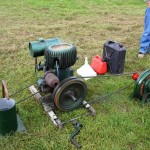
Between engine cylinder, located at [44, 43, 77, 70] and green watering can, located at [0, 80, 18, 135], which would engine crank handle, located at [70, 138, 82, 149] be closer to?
green watering can, located at [0, 80, 18, 135]

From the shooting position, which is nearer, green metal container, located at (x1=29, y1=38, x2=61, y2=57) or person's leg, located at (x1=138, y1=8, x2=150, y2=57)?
green metal container, located at (x1=29, y1=38, x2=61, y2=57)

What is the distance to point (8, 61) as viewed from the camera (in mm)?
5293

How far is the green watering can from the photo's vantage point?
3096 millimetres

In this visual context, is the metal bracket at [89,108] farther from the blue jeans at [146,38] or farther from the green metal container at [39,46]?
the blue jeans at [146,38]

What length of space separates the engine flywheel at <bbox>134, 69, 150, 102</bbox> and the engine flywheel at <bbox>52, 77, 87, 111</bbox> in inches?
29.1

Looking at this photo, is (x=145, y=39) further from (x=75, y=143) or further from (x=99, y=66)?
(x=75, y=143)

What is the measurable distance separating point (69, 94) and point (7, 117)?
0.93m

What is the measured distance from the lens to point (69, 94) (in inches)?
146

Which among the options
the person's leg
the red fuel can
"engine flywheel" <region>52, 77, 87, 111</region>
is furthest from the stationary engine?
the person's leg

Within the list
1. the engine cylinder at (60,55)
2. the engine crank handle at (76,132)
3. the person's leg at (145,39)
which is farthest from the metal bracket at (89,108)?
the person's leg at (145,39)

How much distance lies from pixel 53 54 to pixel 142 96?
4.73ft

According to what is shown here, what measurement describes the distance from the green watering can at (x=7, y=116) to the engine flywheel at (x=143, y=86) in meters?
1.70

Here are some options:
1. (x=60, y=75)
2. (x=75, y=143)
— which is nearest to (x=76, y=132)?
(x=75, y=143)

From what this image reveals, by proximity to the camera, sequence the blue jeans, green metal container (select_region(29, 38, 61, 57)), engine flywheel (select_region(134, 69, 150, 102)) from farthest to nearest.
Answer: the blue jeans < engine flywheel (select_region(134, 69, 150, 102)) < green metal container (select_region(29, 38, 61, 57))
